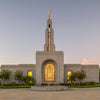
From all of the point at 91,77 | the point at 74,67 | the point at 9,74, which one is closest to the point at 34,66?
the point at 9,74

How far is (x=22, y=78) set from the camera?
38719mm

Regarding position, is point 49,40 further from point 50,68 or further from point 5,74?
point 5,74

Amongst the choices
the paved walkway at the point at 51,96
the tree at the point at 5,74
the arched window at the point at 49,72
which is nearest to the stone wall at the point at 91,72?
the arched window at the point at 49,72

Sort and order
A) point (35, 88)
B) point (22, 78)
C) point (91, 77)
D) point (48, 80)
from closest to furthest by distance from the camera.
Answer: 1. point (35, 88)
2. point (22, 78)
3. point (48, 80)
4. point (91, 77)

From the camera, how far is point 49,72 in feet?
136

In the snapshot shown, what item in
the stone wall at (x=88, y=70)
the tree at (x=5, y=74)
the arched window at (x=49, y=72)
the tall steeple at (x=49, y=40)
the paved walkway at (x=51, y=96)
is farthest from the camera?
the tall steeple at (x=49, y=40)

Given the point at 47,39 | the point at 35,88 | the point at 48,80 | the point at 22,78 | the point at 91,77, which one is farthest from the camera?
the point at 47,39

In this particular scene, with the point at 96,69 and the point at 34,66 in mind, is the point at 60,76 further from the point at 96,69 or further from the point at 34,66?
the point at 96,69

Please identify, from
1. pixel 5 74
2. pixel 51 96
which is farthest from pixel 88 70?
pixel 51 96

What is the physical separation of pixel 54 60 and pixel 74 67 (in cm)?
712

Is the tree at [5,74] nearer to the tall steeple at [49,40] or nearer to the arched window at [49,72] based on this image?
the arched window at [49,72]

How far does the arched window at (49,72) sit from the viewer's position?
41.4m

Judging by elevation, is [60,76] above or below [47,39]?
below

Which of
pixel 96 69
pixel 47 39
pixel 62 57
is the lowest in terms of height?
pixel 96 69
